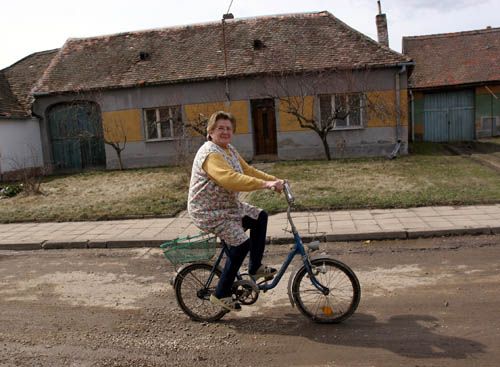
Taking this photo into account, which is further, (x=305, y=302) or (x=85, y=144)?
(x=85, y=144)

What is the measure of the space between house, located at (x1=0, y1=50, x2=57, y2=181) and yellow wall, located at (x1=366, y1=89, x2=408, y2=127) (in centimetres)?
1424

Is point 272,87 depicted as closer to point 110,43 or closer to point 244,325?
point 110,43

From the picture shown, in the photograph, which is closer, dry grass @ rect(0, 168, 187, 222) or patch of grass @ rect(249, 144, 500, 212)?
patch of grass @ rect(249, 144, 500, 212)

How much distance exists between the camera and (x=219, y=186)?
4090 millimetres

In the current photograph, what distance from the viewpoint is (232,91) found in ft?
63.1

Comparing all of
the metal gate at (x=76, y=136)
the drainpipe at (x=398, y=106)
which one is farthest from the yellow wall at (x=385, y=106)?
the metal gate at (x=76, y=136)

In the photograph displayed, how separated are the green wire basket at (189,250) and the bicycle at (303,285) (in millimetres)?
120

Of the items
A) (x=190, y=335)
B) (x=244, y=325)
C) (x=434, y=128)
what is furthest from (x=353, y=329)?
(x=434, y=128)

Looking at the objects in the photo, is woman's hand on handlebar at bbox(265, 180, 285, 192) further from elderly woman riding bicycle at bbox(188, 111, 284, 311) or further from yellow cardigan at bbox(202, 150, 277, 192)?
elderly woman riding bicycle at bbox(188, 111, 284, 311)

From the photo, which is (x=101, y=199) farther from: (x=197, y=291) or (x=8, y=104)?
(x=8, y=104)

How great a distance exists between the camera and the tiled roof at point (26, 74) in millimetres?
20688

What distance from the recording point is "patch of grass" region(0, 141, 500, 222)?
9.45 meters

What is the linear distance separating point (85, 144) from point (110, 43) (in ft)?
17.0

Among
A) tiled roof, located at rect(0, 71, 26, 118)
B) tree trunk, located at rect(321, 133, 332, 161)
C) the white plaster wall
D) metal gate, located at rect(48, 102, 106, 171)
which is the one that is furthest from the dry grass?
tree trunk, located at rect(321, 133, 332, 161)
